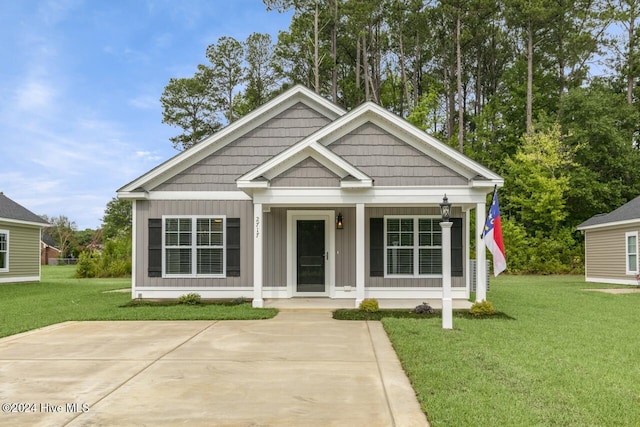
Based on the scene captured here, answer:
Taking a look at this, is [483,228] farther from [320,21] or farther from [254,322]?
[320,21]

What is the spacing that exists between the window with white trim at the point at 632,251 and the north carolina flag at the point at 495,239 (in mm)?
10951

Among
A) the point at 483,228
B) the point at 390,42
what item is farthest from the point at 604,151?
the point at 483,228

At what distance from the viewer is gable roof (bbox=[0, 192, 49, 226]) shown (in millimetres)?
18453

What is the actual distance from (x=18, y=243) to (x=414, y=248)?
52.3 ft

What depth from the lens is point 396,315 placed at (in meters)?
9.73

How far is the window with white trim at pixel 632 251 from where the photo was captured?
17.5 m

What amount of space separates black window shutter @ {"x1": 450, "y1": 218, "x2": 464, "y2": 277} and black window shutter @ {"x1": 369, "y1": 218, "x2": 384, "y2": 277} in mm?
1680

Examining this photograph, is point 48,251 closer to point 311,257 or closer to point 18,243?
point 18,243

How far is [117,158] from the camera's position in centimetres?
2589

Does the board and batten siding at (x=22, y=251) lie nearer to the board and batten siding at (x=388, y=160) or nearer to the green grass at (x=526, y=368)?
the board and batten siding at (x=388, y=160)

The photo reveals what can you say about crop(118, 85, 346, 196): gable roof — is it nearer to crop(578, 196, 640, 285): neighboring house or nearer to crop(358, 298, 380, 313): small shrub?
crop(358, 298, 380, 313): small shrub

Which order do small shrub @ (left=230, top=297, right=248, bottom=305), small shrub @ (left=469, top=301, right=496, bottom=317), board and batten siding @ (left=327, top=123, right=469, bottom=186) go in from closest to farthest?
small shrub @ (left=469, top=301, right=496, bottom=317) → board and batten siding @ (left=327, top=123, right=469, bottom=186) → small shrub @ (left=230, top=297, right=248, bottom=305)

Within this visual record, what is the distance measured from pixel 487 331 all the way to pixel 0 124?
2296 centimetres

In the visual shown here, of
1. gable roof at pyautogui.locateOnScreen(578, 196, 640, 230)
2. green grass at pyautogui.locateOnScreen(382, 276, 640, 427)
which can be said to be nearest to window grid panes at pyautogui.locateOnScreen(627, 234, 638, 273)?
gable roof at pyautogui.locateOnScreen(578, 196, 640, 230)
